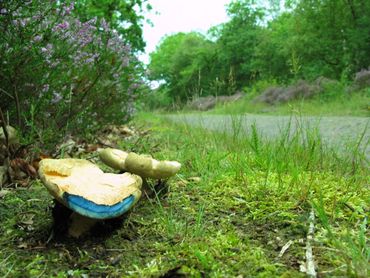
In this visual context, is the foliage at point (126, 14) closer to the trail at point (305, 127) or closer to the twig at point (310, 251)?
the trail at point (305, 127)

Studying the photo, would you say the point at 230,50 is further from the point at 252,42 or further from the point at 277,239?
the point at 277,239

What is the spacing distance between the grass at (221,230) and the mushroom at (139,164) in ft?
0.46

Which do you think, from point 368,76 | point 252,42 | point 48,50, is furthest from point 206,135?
point 252,42

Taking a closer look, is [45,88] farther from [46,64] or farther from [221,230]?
[221,230]

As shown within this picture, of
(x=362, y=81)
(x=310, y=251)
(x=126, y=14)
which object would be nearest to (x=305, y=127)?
(x=310, y=251)

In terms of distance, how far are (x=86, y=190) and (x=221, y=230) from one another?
65cm

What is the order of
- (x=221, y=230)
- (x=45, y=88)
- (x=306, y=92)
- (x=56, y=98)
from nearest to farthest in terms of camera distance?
(x=221, y=230), (x=45, y=88), (x=56, y=98), (x=306, y=92)

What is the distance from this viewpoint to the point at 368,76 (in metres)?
14.3

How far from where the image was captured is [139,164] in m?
1.86

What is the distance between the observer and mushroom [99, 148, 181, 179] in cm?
186

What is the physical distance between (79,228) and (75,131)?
2.18 meters

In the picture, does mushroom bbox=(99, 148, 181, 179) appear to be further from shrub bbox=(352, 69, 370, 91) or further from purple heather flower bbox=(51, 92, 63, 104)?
shrub bbox=(352, 69, 370, 91)

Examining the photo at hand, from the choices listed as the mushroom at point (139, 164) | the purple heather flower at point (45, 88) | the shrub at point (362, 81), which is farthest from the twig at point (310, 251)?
the shrub at point (362, 81)

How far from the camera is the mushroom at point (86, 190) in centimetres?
148
